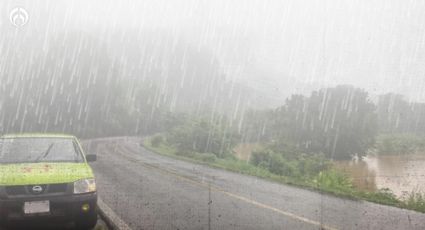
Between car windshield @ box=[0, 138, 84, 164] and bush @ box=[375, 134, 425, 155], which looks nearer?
car windshield @ box=[0, 138, 84, 164]

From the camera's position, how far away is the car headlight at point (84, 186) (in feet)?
22.1

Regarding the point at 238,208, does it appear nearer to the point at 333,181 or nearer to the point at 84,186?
the point at 84,186

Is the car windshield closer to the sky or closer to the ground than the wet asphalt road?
closer to the sky

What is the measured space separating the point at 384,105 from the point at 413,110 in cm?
589

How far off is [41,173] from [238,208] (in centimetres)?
409

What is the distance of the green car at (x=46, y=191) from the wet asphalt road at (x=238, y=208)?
1.08 m

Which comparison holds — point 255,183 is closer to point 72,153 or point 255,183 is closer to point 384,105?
point 72,153

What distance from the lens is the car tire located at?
21.9ft

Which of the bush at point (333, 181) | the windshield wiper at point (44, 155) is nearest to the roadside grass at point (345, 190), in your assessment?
the bush at point (333, 181)

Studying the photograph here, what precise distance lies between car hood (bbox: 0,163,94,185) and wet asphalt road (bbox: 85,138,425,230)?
1.32 metres

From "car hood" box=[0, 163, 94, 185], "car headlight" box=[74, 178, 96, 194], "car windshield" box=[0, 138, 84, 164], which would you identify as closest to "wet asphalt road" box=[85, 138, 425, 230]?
"car headlight" box=[74, 178, 96, 194]

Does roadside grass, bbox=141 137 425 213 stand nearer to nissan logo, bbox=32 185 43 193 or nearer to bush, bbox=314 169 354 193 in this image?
bush, bbox=314 169 354 193

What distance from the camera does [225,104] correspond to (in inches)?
4766

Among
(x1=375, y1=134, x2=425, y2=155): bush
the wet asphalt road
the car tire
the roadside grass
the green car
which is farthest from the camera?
(x1=375, y1=134, x2=425, y2=155): bush
